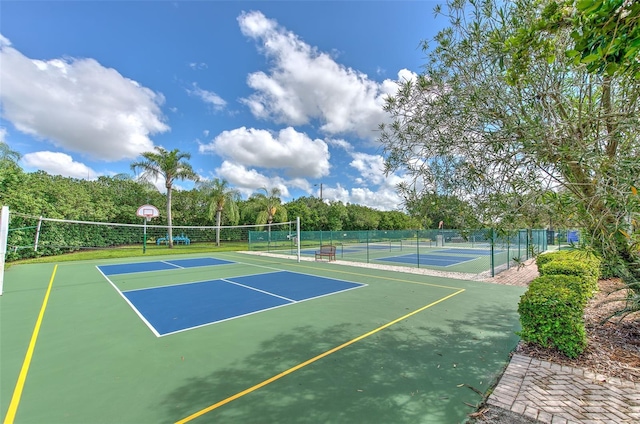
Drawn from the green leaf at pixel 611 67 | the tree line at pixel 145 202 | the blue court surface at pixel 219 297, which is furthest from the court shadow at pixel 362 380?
the tree line at pixel 145 202

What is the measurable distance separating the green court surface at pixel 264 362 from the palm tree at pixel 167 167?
1951 centimetres

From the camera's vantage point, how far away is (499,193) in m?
3.57

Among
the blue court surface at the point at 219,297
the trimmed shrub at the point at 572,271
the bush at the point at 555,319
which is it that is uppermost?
the trimmed shrub at the point at 572,271

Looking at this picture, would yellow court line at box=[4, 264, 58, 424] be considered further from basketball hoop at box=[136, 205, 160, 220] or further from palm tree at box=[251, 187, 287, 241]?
palm tree at box=[251, 187, 287, 241]

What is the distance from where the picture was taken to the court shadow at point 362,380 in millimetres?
3137

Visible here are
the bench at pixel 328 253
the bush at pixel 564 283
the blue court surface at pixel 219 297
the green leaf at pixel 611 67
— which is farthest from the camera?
the bench at pixel 328 253

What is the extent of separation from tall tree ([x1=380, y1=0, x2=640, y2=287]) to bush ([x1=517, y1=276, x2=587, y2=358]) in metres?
0.77

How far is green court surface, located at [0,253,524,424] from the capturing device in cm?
322

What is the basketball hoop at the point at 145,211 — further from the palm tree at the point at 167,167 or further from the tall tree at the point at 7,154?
the tall tree at the point at 7,154

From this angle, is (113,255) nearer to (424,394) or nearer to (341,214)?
(424,394)

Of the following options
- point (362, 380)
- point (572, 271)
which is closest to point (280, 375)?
point (362, 380)

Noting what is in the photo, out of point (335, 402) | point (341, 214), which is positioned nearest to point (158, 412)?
point (335, 402)

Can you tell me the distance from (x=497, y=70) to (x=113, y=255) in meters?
24.5

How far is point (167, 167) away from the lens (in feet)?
85.4
